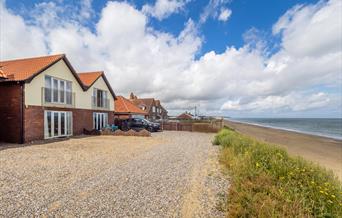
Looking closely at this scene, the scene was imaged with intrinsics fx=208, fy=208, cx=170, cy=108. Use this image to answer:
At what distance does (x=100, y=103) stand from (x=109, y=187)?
1837 cm

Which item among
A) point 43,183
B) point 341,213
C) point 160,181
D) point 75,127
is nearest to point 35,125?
point 75,127

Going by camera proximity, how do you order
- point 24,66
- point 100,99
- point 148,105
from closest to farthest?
point 24,66 < point 100,99 < point 148,105

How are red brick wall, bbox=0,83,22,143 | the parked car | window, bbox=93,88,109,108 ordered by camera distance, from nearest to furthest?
red brick wall, bbox=0,83,22,143 < window, bbox=93,88,109,108 < the parked car

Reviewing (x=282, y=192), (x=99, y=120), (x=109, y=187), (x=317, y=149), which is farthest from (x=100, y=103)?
(x=317, y=149)

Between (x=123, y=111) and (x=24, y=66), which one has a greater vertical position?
(x=24, y=66)

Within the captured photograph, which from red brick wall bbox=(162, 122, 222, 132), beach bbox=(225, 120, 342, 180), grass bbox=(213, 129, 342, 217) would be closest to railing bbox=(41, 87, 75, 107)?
red brick wall bbox=(162, 122, 222, 132)

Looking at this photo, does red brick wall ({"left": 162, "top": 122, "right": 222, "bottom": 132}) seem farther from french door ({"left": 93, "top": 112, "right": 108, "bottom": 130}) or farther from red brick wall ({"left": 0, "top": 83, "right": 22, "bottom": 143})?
→ red brick wall ({"left": 0, "top": 83, "right": 22, "bottom": 143})

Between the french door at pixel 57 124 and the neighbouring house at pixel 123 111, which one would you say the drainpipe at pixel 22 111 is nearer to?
the french door at pixel 57 124

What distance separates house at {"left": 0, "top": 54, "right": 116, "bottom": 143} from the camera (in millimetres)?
13688

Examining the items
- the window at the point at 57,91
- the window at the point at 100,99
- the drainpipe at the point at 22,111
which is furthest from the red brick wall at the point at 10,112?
the window at the point at 100,99

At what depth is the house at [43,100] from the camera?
44.9ft

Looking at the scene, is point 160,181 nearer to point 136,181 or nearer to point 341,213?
point 136,181

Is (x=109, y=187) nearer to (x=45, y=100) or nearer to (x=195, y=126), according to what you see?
(x=45, y=100)

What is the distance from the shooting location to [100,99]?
22.9 meters
